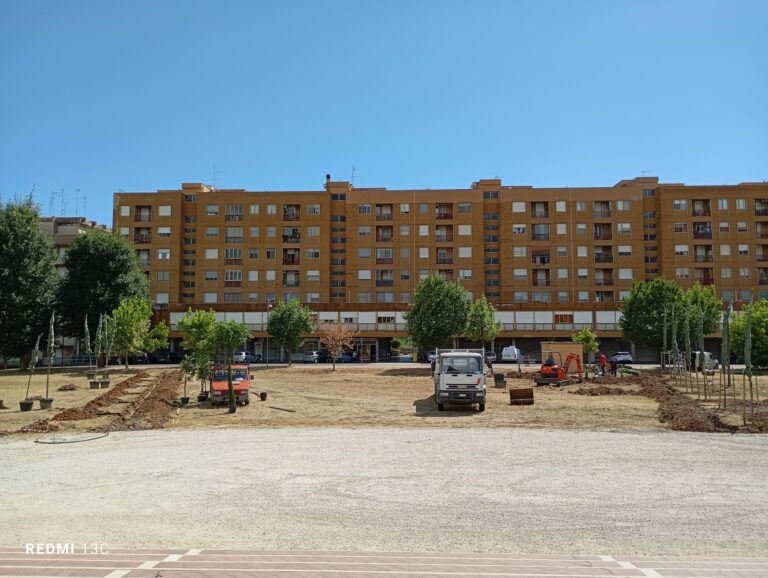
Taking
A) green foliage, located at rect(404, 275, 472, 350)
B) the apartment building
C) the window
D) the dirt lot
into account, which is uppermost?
the apartment building

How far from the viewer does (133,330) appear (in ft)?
173

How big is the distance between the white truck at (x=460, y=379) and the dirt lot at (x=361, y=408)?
722 millimetres

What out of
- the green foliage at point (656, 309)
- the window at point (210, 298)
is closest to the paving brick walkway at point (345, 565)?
the green foliage at point (656, 309)

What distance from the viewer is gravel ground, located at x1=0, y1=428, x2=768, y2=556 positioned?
30.1ft

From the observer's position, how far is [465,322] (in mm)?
59125

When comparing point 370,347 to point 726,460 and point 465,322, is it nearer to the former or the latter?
point 465,322

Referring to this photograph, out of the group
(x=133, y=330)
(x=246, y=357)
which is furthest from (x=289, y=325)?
(x=133, y=330)

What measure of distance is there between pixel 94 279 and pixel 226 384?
35.5 m

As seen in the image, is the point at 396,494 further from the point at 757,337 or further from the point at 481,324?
the point at 481,324

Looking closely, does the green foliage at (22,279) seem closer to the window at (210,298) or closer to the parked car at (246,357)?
the parked car at (246,357)

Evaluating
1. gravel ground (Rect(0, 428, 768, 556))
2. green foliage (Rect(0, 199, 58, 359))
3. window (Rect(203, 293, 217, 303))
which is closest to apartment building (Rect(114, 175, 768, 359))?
window (Rect(203, 293, 217, 303))

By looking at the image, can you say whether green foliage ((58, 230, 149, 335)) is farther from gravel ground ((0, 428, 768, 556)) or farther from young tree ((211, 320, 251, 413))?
gravel ground ((0, 428, 768, 556))

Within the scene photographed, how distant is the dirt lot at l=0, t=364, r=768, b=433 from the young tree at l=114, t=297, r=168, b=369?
750cm

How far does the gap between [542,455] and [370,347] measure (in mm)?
67933
